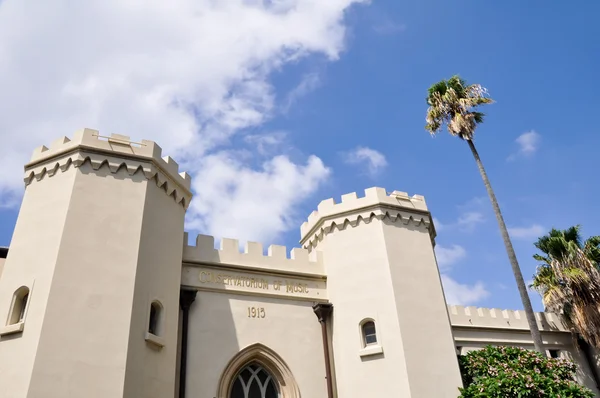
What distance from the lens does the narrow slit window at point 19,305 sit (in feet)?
33.4

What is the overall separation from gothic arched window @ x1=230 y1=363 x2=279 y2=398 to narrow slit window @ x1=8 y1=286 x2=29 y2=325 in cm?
522

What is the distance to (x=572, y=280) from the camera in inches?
711

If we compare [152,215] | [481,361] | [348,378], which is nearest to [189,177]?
[152,215]

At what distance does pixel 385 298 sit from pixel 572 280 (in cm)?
916

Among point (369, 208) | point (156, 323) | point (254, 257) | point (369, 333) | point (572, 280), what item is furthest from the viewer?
point (572, 280)

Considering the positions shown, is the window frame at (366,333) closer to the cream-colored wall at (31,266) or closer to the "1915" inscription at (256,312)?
the "1915" inscription at (256,312)

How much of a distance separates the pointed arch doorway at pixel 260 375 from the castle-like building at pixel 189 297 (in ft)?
0.11

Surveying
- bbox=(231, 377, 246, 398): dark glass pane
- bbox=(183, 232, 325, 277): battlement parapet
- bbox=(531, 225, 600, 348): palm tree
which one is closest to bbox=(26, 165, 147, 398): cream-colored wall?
bbox=(183, 232, 325, 277): battlement parapet

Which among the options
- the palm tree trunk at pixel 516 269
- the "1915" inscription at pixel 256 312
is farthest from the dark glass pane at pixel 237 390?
the palm tree trunk at pixel 516 269

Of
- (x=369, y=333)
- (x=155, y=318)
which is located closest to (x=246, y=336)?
(x=155, y=318)

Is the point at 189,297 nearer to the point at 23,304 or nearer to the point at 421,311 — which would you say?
the point at 23,304

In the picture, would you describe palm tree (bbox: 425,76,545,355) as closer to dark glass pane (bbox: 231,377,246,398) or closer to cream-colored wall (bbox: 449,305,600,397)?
cream-colored wall (bbox: 449,305,600,397)

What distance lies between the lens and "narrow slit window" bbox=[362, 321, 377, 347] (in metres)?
13.1

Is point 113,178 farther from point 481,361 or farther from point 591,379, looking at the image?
point 591,379
